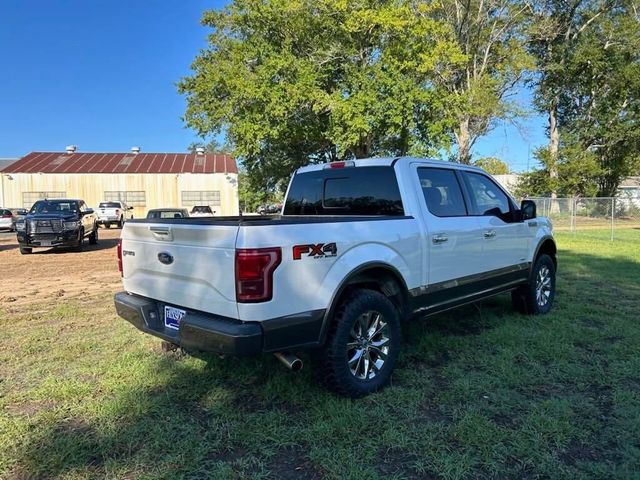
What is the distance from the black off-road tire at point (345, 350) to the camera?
3410mm

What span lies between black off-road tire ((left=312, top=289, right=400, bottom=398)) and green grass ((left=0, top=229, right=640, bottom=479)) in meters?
0.11

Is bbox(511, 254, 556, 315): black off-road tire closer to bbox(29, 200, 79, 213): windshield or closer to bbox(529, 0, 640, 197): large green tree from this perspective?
bbox(29, 200, 79, 213): windshield

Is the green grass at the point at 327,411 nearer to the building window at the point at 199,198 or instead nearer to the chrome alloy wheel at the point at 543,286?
the chrome alloy wheel at the point at 543,286

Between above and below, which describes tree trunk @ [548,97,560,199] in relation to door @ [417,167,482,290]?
above

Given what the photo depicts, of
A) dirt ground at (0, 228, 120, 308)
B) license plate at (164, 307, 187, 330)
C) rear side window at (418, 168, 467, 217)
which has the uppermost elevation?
rear side window at (418, 168, 467, 217)

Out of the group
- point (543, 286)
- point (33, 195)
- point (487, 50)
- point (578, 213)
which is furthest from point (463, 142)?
point (33, 195)

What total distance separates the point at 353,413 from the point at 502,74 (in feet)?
94.8

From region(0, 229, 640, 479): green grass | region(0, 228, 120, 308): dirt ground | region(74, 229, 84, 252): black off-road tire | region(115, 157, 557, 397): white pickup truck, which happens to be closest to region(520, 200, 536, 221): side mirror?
region(115, 157, 557, 397): white pickup truck

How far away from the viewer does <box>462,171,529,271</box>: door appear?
4973 millimetres

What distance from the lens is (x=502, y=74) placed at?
1097 inches

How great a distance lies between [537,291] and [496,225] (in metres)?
1.39

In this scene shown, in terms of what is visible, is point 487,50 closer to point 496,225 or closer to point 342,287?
point 496,225

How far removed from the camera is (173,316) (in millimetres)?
3500

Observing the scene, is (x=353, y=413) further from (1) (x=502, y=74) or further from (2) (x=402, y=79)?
(1) (x=502, y=74)
